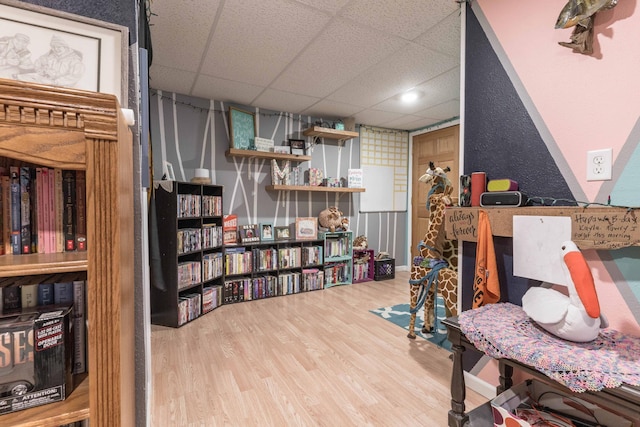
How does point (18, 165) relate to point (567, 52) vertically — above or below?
below

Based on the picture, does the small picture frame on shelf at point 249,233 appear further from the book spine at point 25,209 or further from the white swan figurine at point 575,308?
the white swan figurine at point 575,308

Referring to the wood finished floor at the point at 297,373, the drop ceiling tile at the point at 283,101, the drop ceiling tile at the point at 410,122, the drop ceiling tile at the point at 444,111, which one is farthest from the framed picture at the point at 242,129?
the drop ceiling tile at the point at 444,111

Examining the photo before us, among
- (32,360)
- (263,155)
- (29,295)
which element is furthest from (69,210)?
(263,155)

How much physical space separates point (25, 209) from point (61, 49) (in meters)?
0.55

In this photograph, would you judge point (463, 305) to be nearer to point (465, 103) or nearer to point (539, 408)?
point (539, 408)

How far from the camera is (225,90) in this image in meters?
3.33

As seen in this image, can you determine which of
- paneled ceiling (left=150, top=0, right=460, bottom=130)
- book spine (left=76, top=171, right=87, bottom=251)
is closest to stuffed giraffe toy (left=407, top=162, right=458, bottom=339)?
paneled ceiling (left=150, top=0, right=460, bottom=130)

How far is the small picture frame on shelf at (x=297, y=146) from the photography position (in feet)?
13.2

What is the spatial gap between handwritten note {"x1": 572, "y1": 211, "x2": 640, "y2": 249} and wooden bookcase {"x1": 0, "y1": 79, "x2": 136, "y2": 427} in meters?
1.72

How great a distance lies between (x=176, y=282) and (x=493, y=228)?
2.58 metres

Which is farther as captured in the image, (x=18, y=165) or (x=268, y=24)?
(x=268, y=24)

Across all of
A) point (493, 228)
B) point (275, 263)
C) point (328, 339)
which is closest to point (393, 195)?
point (275, 263)

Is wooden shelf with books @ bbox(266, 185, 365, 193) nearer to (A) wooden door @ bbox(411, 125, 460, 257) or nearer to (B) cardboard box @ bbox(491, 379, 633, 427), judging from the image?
(A) wooden door @ bbox(411, 125, 460, 257)

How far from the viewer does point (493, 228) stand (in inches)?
64.6
